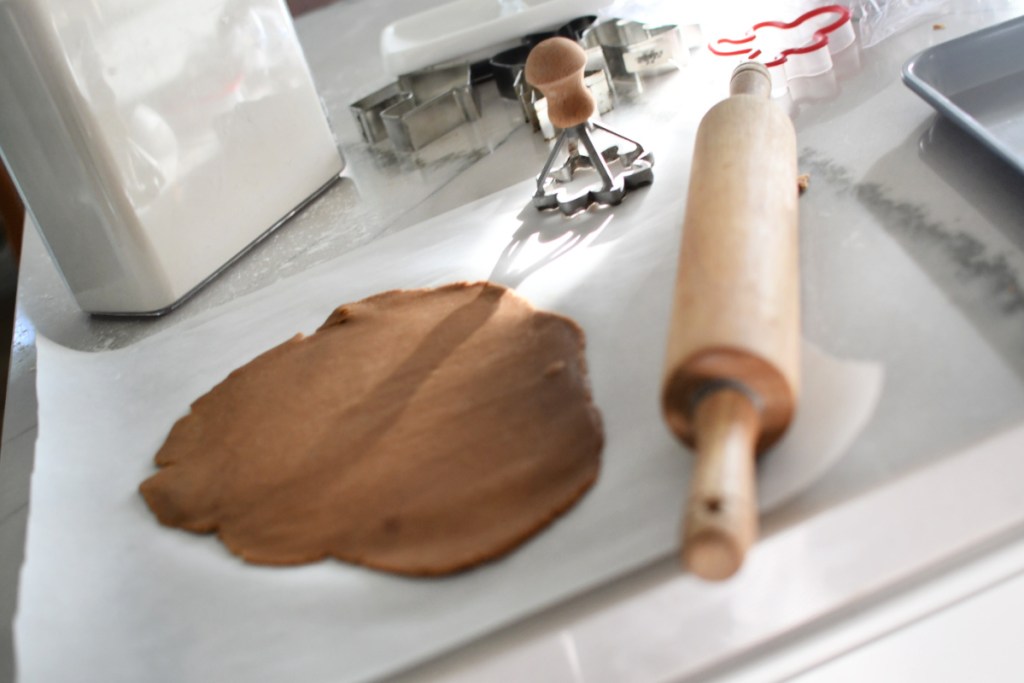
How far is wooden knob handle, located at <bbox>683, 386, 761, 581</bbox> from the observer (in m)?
0.46

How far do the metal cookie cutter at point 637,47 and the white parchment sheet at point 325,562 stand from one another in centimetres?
29

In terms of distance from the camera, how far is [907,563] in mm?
542

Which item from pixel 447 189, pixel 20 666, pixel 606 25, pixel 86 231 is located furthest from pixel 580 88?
pixel 20 666

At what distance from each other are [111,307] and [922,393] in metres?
0.82

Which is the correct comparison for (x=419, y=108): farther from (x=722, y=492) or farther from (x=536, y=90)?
(x=722, y=492)

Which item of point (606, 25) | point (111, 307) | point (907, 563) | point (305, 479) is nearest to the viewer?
point (907, 563)

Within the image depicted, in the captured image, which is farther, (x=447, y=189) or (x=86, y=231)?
(x=447, y=189)

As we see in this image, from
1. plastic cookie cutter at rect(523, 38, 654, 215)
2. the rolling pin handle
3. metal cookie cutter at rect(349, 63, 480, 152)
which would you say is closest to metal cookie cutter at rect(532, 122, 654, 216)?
plastic cookie cutter at rect(523, 38, 654, 215)

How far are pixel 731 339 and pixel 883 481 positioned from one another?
0.13m

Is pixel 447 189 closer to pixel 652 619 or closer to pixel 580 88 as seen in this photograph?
pixel 580 88

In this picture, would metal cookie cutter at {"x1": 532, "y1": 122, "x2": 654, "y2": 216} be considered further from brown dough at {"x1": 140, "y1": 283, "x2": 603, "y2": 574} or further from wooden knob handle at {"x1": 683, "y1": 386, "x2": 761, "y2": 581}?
wooden knob handle at {"x1": 683, "y1": 386, "x2": 761, "y2": 581}

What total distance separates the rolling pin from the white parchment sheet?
0.06 meters

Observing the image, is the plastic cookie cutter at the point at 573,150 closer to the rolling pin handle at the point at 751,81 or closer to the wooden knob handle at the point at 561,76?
the wooden knob handle at the point at 561,76

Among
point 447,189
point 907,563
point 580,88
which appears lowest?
point 907,563
